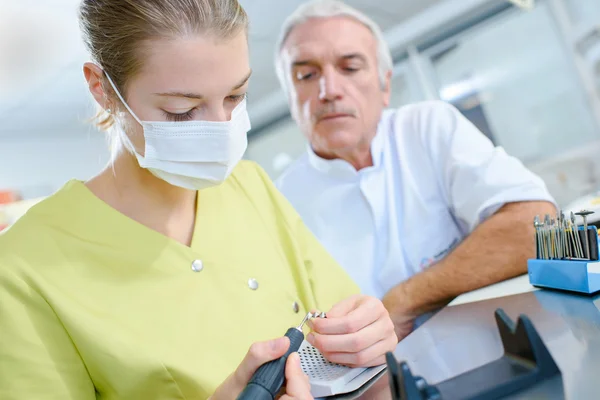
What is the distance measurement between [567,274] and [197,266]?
0.61 m

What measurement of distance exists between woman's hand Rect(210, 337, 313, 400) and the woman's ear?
544 mm

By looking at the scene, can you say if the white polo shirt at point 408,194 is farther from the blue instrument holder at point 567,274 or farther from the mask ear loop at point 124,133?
the mask ear loop at point 124,133

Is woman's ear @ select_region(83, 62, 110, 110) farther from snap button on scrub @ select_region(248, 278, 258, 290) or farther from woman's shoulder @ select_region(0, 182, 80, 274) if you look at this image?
snap button on scrub @ select_region(248, 278, 258, 290)

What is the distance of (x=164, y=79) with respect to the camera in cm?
75

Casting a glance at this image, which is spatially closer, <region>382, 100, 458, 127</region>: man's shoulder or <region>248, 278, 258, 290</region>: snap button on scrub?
<region>248, 278, 258, 290</region>: snap button on scrub

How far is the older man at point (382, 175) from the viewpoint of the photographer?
3.88 ft

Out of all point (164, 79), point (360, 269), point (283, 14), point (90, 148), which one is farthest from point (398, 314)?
point (90, 148)

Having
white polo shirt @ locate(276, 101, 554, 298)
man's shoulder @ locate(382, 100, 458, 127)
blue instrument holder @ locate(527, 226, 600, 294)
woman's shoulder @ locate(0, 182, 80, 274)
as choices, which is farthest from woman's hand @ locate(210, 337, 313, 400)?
man's shoulder @ locate(382, 100, 458, 127)

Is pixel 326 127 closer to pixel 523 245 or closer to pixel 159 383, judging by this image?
pixel 523 245

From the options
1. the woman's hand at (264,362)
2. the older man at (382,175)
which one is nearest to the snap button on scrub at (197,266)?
the woman's hand at (264,362)

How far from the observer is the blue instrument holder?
0.75 meters

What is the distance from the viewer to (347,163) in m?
1.47

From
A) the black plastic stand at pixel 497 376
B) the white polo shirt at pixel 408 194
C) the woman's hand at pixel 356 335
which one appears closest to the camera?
the black plastic stand at pixel 497 376

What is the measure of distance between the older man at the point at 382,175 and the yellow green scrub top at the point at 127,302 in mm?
445
